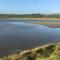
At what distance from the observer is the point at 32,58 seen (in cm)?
827

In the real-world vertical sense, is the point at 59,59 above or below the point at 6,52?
above

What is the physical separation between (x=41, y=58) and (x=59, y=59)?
90cm

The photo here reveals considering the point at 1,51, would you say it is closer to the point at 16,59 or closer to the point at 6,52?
the point at 6,52

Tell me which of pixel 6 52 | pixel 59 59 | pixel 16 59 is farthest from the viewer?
pixel 6 52

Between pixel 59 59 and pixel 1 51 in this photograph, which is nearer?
pixel 59 59

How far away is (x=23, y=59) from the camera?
26.1 ft

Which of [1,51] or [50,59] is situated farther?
[1,51]

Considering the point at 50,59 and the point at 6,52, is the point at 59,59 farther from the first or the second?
the point at 6,52

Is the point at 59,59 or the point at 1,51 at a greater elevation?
the point at 59,59

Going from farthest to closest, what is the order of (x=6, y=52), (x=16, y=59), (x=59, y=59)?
(x=6, y=52)
(x=16, y=59)
(x=59, y=59)

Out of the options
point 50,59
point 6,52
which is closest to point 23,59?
point 50,59

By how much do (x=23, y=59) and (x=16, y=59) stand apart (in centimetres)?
32

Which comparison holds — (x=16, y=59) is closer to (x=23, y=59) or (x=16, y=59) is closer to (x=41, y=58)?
(x=23, y=59)

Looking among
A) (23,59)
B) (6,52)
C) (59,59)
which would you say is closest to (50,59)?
(59,59)
